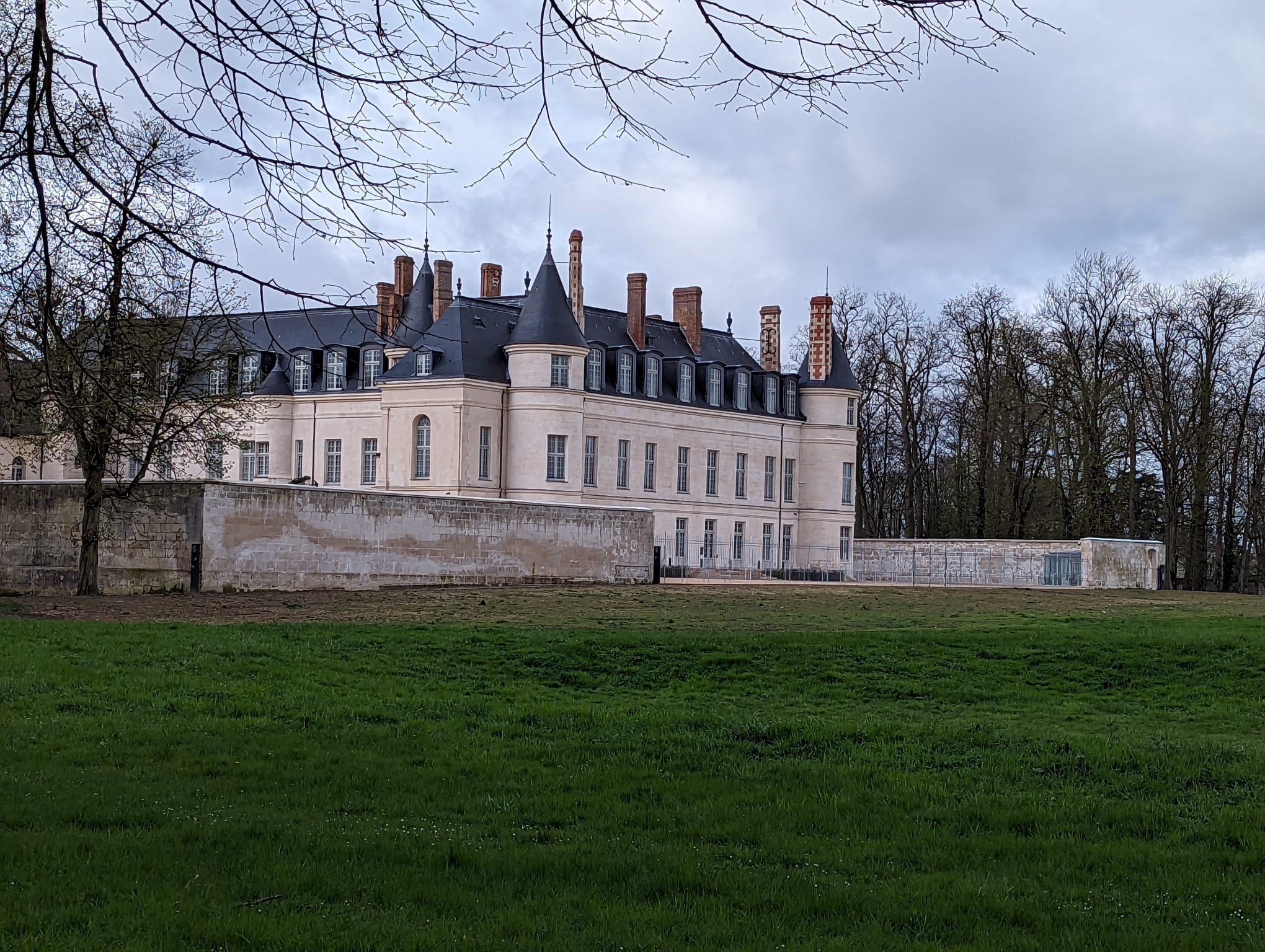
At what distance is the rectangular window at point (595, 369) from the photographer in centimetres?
5334

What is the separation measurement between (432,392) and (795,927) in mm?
45191

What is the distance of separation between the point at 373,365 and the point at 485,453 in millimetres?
7821

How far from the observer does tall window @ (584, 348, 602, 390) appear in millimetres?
53312

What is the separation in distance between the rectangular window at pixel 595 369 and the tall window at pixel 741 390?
7986 mm

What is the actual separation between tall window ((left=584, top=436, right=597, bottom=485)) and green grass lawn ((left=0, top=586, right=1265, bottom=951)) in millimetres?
35170

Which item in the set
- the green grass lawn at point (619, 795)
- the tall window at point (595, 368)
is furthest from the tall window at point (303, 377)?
the green grass lawn at point (619, 795)

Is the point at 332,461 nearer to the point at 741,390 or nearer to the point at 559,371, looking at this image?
the point at 559,371

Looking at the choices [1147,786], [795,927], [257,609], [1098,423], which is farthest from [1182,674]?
[1098,423]

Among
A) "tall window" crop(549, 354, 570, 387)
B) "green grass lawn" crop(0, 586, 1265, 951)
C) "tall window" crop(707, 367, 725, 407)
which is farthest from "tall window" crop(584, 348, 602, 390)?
"green grass lawn" crop(0, 586, 1265, 951)

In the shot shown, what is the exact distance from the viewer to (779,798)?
8438 millimetres

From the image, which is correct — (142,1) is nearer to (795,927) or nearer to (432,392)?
(795,927)

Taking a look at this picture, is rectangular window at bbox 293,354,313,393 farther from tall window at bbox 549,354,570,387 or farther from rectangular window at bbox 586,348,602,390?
rectangular window at bbox 586,348,602,390

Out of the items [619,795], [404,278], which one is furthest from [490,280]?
[619,795]

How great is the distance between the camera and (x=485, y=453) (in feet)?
166
